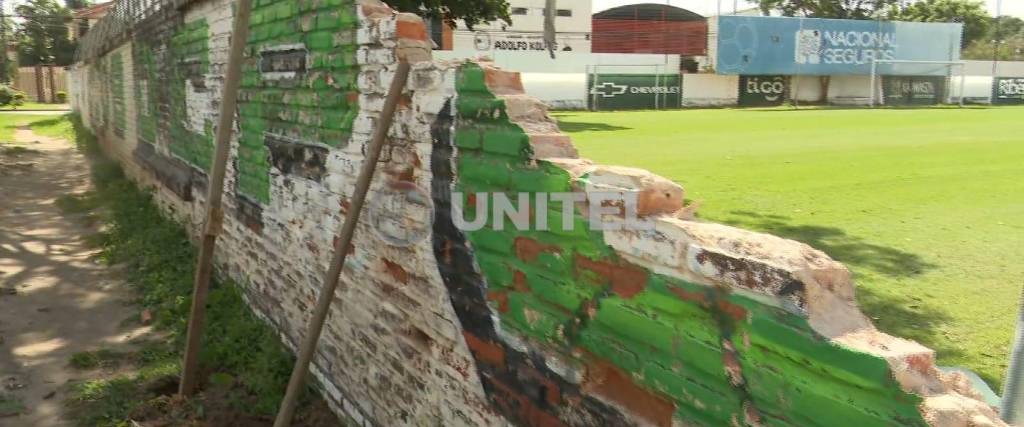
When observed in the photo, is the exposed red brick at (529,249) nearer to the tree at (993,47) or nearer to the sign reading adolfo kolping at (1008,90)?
the sign reading adolfo kolping at (1008,90)

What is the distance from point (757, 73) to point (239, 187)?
32.2 m

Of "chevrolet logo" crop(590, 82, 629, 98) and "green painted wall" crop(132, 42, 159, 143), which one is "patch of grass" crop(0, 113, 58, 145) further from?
"chevrolet logo" crop(590, 82, 629, 98)

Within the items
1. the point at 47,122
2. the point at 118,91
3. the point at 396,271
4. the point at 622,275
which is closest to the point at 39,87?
the point at 47,122

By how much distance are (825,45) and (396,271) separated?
3641 centimetres

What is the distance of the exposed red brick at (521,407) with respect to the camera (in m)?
2.55

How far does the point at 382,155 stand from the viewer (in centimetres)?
349

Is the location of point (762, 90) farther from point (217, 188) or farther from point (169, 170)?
point (217, 188)

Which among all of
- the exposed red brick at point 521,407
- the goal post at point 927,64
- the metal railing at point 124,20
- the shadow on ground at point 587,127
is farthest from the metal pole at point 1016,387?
the goal post at point 927,64

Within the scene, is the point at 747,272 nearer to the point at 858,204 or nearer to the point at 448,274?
the point at 448,274

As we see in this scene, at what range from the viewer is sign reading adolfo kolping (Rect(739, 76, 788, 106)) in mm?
35469

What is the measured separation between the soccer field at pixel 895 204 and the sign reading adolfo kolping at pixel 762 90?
1821 cm

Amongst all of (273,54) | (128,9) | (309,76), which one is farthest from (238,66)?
(128,9)

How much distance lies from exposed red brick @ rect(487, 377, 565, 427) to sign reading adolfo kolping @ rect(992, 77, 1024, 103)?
1644 inches

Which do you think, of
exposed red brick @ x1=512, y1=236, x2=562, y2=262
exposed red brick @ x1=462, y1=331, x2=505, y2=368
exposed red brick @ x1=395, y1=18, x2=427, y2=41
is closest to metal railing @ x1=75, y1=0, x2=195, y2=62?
exposed red brick @ x1=395, y1=18, x2=427, y2=41
